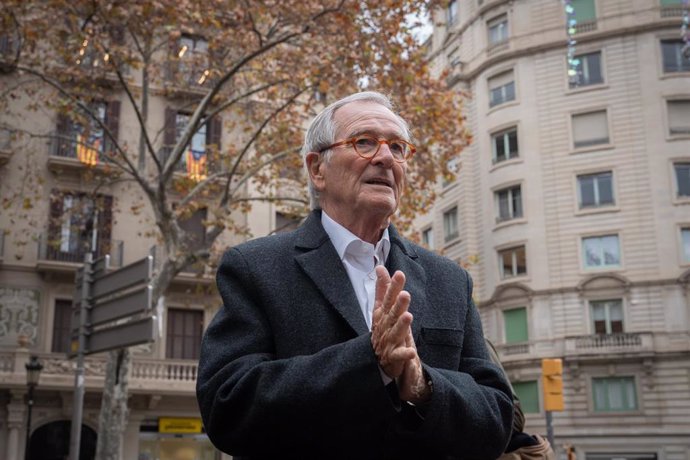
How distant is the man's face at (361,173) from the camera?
2.11 metres

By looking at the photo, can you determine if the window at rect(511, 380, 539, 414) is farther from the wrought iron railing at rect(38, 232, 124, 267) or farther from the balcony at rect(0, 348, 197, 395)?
the wrought iron railing at rect(38, 232, 124, 267)

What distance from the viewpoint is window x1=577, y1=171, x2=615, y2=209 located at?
33656 millimetres

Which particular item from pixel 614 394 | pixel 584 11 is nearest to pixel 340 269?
pixel 614 394

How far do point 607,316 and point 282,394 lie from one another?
3317 centimetres

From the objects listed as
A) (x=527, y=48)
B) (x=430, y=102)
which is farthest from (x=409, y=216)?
(x=527, y=48)

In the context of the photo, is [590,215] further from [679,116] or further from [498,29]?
[498,29]

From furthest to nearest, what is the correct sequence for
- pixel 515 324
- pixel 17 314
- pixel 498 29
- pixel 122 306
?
pixel 498 29
pixel 515 324
pixel 17 314
pixel 122 306

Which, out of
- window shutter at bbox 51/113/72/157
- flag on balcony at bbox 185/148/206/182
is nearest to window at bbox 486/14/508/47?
flag on balcony at bbox 185/148/206/182

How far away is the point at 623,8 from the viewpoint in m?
34.8

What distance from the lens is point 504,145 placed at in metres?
36.2

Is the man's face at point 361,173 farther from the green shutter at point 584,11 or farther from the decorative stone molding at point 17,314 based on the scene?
the green shutter at point 584,11

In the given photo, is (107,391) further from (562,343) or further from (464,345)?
(562,343)

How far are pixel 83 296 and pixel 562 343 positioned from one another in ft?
87.6

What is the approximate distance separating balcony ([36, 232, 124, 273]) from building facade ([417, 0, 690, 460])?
16123 mm
